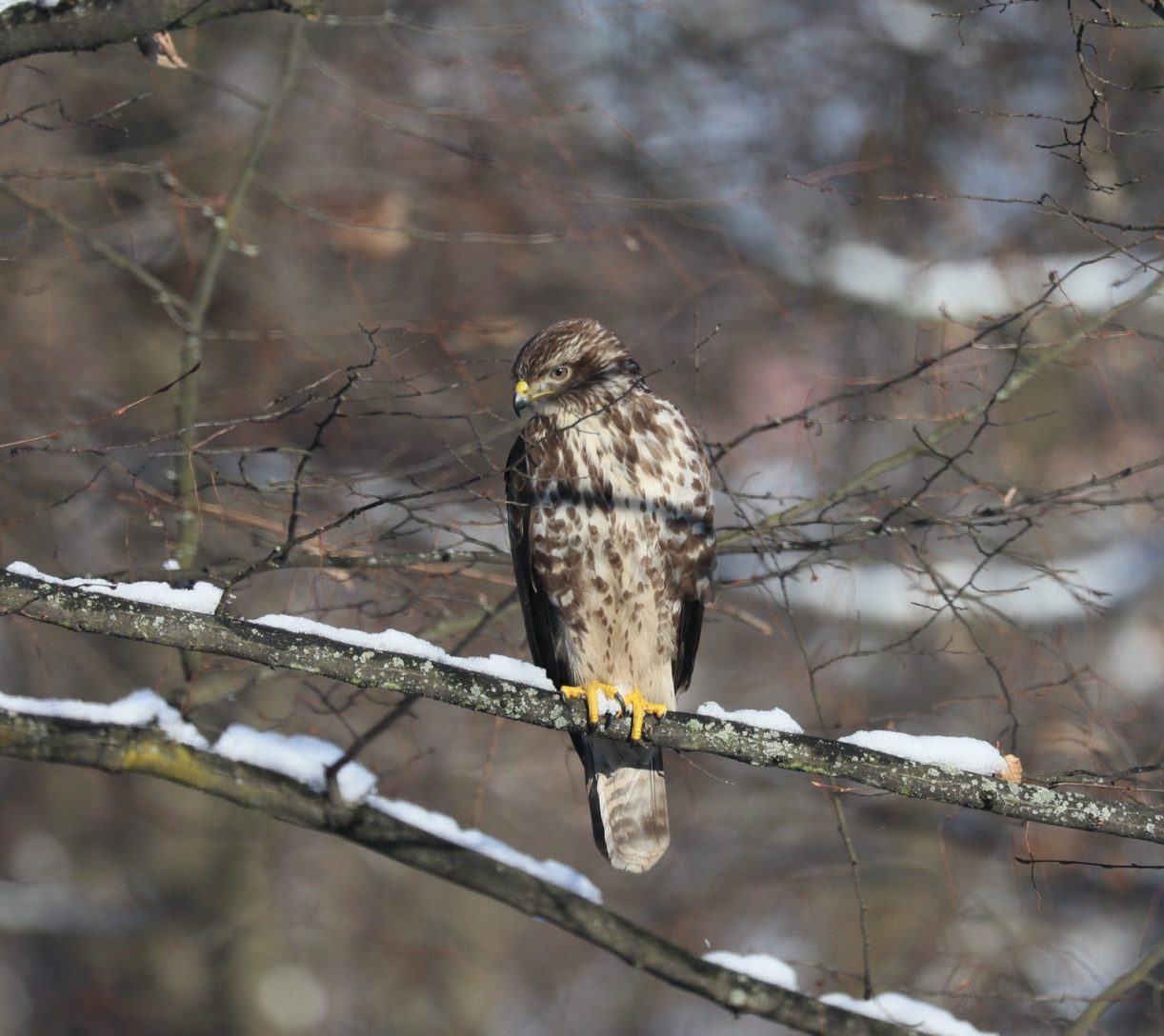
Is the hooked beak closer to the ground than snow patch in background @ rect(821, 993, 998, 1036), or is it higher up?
higher up

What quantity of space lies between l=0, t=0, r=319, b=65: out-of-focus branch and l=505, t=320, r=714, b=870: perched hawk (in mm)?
1383

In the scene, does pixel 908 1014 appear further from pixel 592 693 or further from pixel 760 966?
pixel 592 693

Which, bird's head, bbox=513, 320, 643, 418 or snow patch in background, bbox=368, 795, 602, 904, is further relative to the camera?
snow patch in background, bbox=368, 795, 602, 904

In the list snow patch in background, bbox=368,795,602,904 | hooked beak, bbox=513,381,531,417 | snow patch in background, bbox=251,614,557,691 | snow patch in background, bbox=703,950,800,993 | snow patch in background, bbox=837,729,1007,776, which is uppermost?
hooked beak, bbox=513,381,531,417

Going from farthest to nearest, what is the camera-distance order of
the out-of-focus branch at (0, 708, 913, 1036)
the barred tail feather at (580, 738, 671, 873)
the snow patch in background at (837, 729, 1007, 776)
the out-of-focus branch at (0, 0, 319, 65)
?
the barred tail feather at (580, 738, 671, 873), the out-of-focus branch at (0, 708, 913, 1036), the out-of-focus branch at (0, 0, 319, 65), the snow patch in background at (837, 729, 1007, 776)

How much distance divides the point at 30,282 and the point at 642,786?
167 inches

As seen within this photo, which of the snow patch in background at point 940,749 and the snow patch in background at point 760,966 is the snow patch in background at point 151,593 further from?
the snow patch in background at point 760,966

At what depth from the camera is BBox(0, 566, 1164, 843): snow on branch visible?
3074 mm

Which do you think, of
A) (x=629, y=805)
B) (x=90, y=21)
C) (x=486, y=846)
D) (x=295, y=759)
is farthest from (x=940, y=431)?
(x=90, y=21)

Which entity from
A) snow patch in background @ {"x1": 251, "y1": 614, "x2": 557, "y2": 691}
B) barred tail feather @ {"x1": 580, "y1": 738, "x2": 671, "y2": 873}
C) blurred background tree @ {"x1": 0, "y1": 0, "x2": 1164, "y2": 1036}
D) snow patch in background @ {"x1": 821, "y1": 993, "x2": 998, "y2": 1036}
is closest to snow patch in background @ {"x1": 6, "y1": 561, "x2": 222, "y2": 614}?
snow patch in background @ {"x1": 251, "y1": 614, "x2": 557, "y2": 691}

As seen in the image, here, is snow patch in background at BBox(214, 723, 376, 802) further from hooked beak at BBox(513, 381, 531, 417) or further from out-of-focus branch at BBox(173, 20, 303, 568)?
hooked beak at BBox(513, 381, 531, 417)

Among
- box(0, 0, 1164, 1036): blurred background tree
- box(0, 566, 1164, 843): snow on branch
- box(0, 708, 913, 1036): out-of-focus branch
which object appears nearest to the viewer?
box(0, 566, 1164, 843): snow on branch

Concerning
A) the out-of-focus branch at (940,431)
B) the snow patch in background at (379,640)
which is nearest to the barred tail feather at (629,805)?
the out-of-focus branch at (940,431)

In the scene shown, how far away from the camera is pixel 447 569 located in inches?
175
